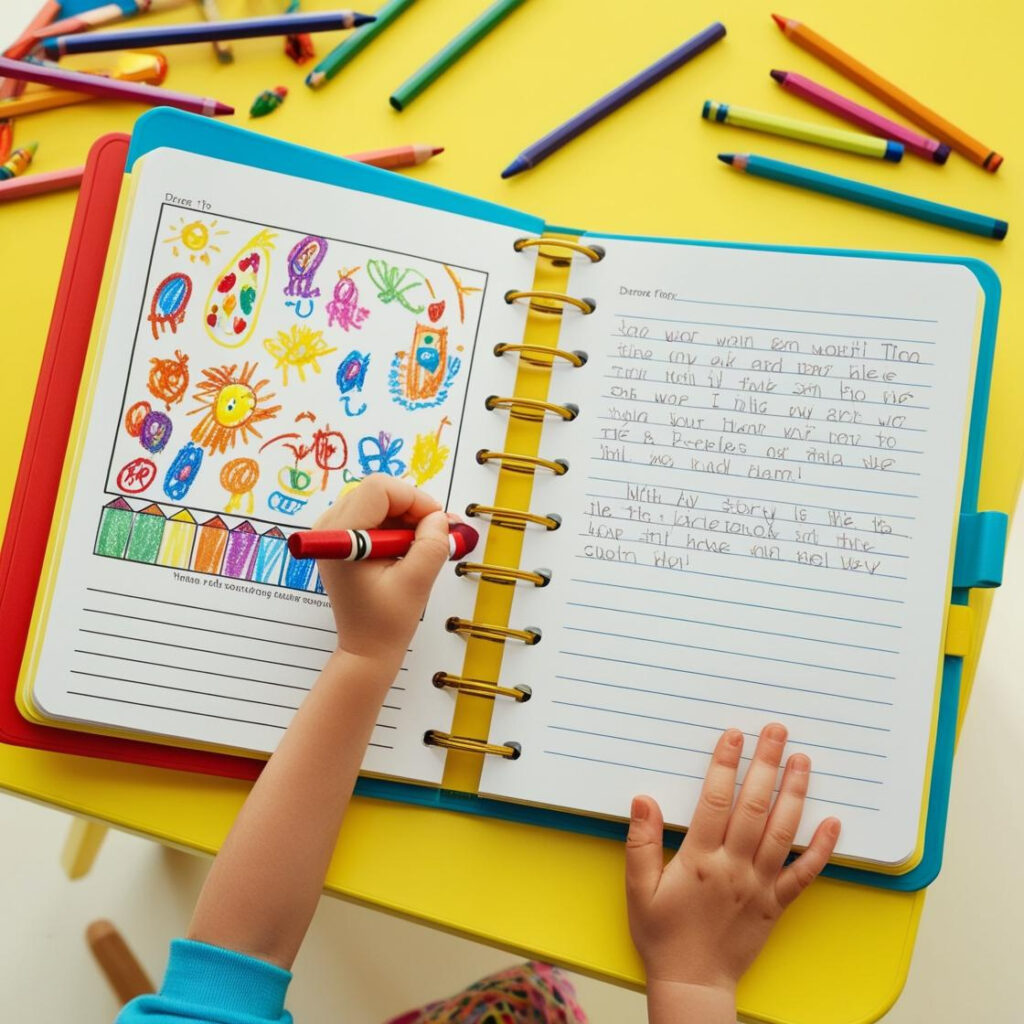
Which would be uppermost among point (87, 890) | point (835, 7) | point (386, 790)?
point (835, 7)

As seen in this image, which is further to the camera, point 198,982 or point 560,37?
point 560,37

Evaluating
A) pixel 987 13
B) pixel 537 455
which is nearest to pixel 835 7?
pixel 987 13

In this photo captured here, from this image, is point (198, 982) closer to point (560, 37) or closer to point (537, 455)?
point (537, 455)

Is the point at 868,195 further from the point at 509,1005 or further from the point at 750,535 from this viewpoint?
the point at 509,1005

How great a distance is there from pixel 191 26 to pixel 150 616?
0.49 m

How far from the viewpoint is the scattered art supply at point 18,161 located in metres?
0.75

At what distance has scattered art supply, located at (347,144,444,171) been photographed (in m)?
0.73

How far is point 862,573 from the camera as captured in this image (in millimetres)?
625

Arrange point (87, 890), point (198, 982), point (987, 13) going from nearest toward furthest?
1. point (198, 982)
2. point (987, 13)
3. point (87, 890)

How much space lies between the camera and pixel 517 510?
653 millimetres

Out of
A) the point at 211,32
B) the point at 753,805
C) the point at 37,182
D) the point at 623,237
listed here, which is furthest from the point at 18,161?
the point at 753,805

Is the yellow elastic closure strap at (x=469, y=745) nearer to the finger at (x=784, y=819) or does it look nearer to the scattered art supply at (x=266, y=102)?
the finger at (x=784, y=819)

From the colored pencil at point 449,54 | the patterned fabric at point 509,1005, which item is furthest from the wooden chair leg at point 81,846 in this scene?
the colored pencil at point 449,54

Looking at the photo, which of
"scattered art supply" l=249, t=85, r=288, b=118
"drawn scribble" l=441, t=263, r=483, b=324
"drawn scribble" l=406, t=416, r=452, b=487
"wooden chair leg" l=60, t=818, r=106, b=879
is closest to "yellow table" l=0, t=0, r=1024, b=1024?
"scattered art supply" l=249, t=85, r=288, b=118
